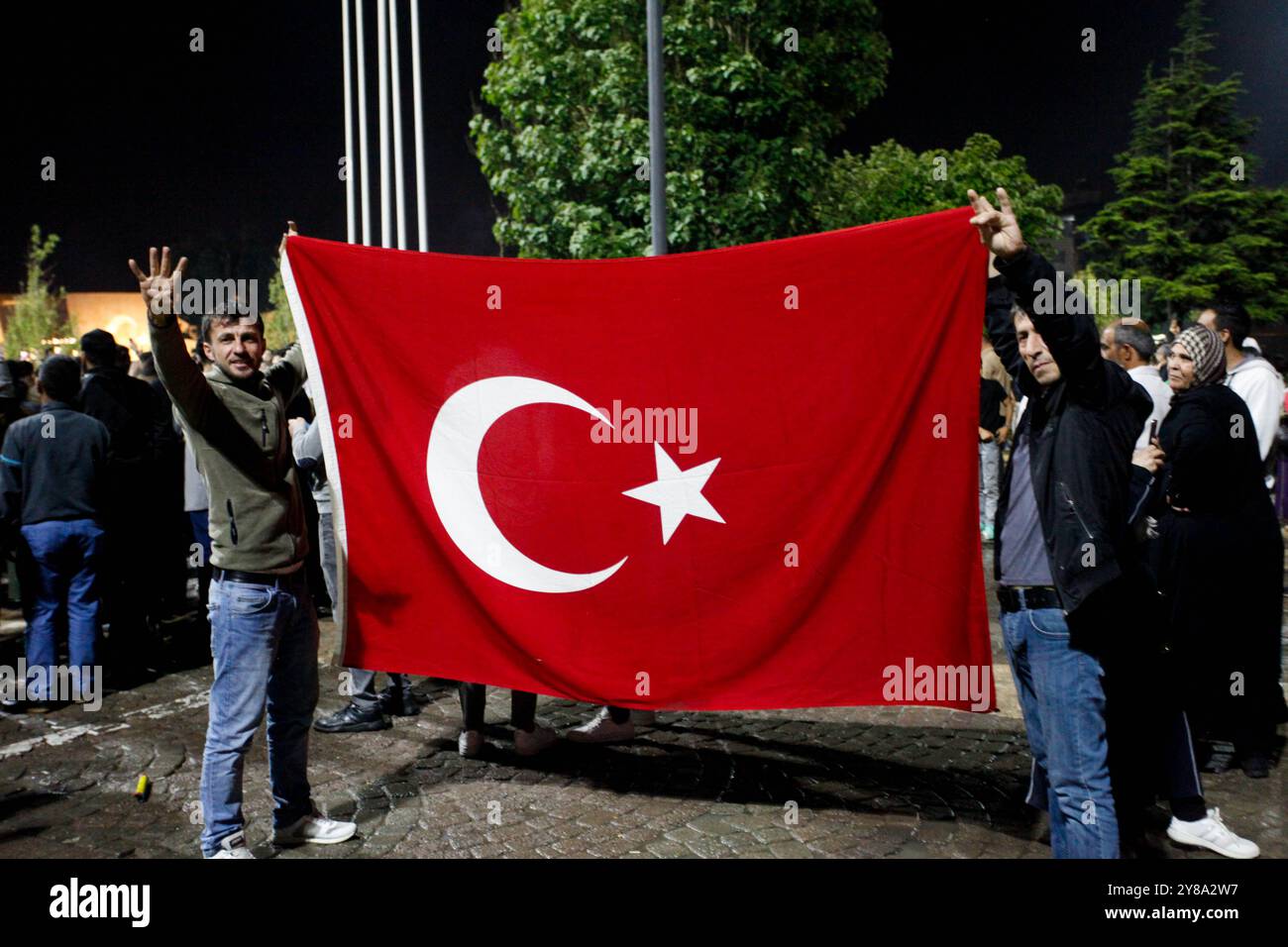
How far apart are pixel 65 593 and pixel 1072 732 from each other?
234 inches

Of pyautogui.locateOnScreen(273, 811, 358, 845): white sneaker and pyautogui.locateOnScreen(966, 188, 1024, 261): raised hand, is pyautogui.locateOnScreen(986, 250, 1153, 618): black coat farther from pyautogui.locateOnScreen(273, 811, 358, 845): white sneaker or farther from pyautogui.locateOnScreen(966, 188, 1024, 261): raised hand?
pyautogui.locateOnScreen(273, 811, 358, 845): white sneaker

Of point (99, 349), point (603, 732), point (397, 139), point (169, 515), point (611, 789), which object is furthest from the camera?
point (397, 139)

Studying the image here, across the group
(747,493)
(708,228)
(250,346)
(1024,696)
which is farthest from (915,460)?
(708,228)

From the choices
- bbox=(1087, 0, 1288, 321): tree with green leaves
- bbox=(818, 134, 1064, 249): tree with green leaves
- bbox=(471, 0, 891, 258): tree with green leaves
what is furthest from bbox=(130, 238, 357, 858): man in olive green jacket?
bbox=(1087, 0, 1288, 321): tree with green leaves

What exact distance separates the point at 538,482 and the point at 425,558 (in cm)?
61

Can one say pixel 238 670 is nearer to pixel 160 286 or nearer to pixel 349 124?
pixel 160 286

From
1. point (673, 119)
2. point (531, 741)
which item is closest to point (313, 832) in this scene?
point (531, 741)

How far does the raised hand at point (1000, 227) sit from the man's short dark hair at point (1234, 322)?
287 centimetres

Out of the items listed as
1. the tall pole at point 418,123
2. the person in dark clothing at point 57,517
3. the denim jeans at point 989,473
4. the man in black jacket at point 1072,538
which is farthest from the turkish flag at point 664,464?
the tall pole at point 418,123

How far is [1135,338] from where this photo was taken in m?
5.65

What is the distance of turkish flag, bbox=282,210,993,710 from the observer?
4270 millimetres

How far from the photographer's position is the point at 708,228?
16.6m
